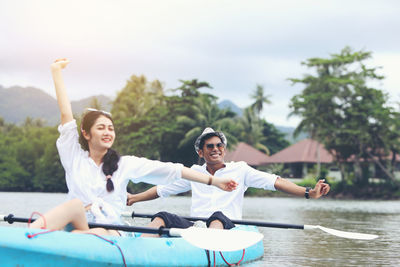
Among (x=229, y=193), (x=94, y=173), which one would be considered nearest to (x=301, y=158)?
(x=229, y=193)

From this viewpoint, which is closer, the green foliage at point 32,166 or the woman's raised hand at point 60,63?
the woman's raised hand at point 60,63

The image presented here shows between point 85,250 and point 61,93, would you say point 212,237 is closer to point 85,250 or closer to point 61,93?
point 85,250

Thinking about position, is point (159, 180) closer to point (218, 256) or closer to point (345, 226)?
point (218, 256)

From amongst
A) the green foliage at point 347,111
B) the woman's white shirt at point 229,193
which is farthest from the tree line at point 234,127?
the woman's white shirt at point 229,193

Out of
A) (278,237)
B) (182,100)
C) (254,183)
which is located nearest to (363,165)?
(182,100)

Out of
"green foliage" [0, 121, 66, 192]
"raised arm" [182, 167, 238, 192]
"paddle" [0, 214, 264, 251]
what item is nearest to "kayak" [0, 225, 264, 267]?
"paddle" [0, 214, 264, 251]

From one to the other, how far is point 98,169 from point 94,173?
44 millimetres

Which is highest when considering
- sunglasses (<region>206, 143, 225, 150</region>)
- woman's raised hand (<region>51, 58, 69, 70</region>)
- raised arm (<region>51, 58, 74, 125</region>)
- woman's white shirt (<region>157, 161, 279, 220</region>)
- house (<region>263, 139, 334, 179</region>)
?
house (<region>263, 139, 334, 179</region>)

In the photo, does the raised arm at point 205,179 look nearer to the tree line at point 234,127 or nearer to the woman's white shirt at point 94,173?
the woman's white shirt at point 94,173

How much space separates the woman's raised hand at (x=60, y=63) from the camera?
4.83 meters

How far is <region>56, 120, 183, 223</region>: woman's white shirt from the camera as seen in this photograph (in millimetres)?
4633

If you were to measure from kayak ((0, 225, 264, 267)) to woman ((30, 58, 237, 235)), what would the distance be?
142 millimetres

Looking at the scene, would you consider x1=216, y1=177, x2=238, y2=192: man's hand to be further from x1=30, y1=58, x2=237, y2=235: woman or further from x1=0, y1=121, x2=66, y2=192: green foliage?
x1=0, y1=121, x2=66, y2=192: green foliage

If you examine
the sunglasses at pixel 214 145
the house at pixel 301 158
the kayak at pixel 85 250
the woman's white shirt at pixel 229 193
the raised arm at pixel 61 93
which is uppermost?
the house at pixel 301 158
